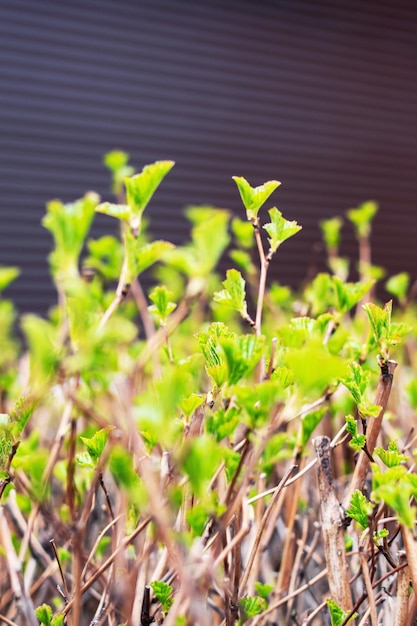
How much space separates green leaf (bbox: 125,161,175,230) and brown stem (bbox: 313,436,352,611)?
290 millimetres

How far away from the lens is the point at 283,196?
6707 mm

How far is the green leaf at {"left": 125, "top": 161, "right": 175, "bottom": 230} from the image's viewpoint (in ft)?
1.77

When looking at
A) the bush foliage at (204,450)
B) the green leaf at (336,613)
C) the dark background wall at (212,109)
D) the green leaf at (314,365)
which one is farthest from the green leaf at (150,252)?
the dark background wall at (212,109)

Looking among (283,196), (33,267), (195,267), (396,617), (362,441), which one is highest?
(283,196)

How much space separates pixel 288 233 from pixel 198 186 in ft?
19.7

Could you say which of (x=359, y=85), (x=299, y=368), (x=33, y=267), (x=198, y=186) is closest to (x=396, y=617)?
(x=299, y=368)

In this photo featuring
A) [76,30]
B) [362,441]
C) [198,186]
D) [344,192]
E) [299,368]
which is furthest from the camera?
[344,192]

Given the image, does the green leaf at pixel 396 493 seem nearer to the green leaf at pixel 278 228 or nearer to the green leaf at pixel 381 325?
the green leaf at pixel 381 325

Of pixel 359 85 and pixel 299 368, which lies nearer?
pixel 299 368

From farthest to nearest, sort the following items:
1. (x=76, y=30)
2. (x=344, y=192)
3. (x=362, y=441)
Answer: (x=344, y=192) < (x=76, y=30) < (x=362, y=441)

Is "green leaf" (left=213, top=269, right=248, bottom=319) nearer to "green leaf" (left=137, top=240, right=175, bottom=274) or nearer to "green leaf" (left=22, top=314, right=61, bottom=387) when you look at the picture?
"green leaf" (left=137, top=240, right=175, bottom=274)

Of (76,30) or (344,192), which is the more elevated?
(76,30)

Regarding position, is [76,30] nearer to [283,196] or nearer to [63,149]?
[63,149]

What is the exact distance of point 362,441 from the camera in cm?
52
